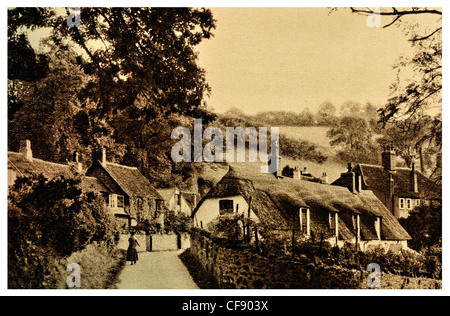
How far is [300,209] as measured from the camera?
750cm

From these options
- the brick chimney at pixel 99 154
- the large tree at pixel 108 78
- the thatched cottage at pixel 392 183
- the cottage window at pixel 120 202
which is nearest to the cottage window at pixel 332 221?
the thatched cottage at pixel 392 183

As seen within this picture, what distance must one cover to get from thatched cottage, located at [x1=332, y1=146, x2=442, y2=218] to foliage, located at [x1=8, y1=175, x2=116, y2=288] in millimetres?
3819

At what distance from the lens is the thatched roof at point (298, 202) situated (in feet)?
24.3

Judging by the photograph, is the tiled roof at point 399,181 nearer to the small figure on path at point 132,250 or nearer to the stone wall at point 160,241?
the stone wall at point 160,241

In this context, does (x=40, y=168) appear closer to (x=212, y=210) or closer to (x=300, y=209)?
(x=212, y=210)

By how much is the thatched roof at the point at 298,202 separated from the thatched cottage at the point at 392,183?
139 mm

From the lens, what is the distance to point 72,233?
728cm

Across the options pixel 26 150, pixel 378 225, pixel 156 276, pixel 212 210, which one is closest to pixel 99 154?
pixel 26 150

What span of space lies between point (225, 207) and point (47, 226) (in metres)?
2.67

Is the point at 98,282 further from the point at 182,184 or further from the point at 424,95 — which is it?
the point at 424,95

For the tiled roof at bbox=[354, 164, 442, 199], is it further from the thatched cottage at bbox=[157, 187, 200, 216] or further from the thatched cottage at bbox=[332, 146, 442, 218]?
the thatched cottage at bbox=[157, 187, 200, 216]

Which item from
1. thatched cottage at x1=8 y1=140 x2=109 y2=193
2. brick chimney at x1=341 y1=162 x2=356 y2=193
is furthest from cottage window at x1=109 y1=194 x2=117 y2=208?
brick chimney at x1=341 y1=162 x2=356 y2=193

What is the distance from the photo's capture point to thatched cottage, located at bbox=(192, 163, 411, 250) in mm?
7395

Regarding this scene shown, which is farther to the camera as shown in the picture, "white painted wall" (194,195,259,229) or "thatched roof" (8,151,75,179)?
"white painted wall" (194,195,259,229)
